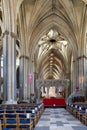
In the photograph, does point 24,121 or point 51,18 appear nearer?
point 24,121

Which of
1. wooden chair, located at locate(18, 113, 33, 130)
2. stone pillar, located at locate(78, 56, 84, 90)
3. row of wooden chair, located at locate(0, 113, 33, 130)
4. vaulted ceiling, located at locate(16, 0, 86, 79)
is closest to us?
row of wooden chair, located at locate(0, 113, 33, 130)

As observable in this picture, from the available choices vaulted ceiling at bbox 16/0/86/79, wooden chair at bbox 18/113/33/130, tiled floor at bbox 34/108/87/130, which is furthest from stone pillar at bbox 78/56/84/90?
wooden chair at bbox 18/113/33/130

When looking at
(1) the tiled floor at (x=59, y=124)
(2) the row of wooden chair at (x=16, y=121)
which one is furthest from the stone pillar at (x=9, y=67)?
(2) the row of wooden chair at (x=16, y=121)

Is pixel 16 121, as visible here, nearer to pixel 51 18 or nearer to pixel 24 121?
pixel 24 121

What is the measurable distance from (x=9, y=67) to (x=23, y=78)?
514 inches

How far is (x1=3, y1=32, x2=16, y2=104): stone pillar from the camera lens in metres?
22.2

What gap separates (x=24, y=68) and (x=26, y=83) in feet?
7.42

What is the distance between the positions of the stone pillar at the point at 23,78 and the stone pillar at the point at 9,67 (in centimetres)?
1203

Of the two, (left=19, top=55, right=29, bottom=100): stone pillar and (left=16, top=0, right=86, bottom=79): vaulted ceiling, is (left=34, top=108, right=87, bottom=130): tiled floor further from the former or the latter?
(left=16, top=0, right=86, bottom=79): vaulted ceiling

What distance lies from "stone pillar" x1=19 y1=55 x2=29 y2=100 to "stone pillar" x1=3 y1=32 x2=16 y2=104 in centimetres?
1203

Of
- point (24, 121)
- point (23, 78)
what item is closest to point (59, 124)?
point (24, 121)

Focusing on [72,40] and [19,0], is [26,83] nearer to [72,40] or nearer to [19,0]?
[72,40]

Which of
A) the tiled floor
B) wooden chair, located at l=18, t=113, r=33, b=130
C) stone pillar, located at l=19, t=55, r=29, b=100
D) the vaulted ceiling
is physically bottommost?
the tiled floor

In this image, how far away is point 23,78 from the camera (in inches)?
1396
